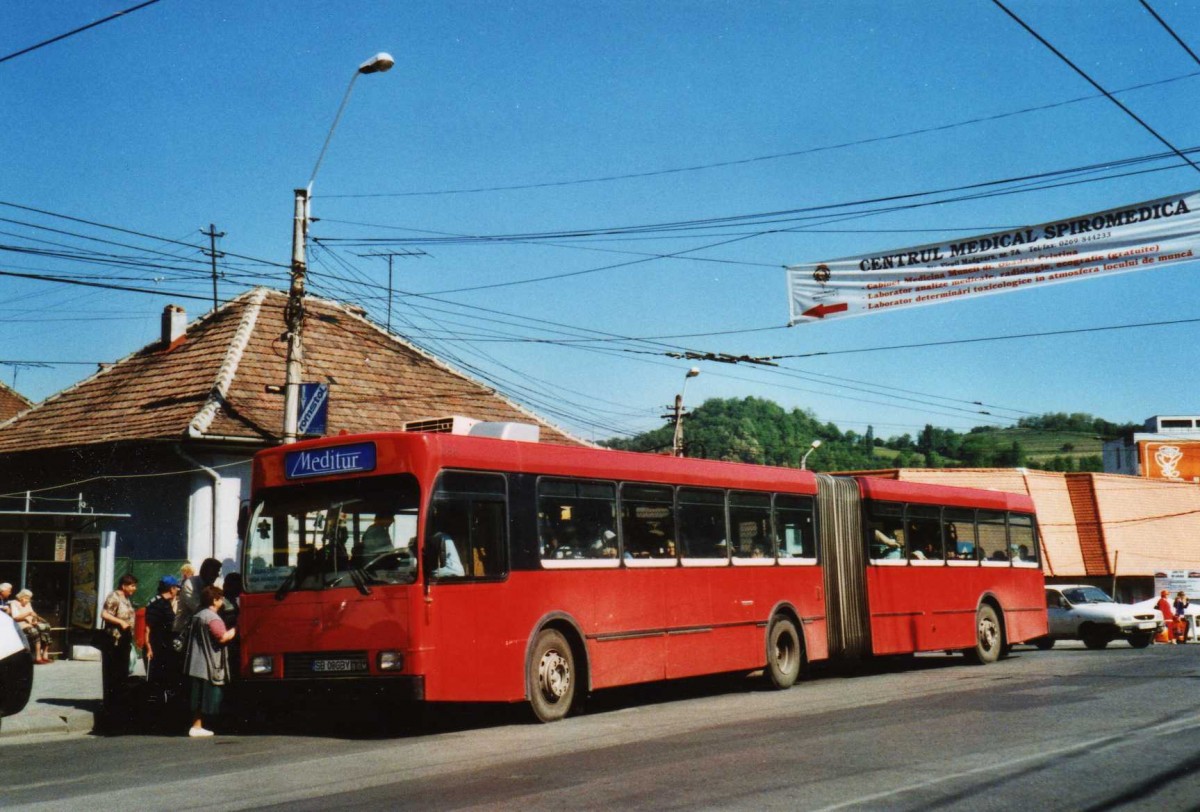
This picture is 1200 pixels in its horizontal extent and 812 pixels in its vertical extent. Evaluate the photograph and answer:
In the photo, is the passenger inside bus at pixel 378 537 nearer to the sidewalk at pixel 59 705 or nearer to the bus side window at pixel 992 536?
the sidewalk at pixel 59 705

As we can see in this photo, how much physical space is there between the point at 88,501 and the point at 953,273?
1843cm

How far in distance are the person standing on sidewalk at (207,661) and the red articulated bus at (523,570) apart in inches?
15.6

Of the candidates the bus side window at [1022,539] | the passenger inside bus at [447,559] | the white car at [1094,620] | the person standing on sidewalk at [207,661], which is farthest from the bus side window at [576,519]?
the white car at [1094,620]

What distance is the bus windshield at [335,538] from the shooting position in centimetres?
1167

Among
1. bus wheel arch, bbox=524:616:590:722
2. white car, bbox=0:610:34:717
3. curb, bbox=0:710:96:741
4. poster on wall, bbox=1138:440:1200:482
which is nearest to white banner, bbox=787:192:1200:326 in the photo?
bus wheel arch, bbox=524:616:590:722

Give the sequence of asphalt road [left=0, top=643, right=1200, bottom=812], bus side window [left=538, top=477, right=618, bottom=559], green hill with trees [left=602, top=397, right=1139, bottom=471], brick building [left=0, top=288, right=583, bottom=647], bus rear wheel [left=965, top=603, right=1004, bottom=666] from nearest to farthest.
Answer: asphalt road [left=0, top=643, right=1200, bottom=812]
bus side window [left=538, top=477, right=618, bottom=559]
bus rear wheel [left=965, top=603, right=1004, bottom=666]
brick building [left=0, top=288, right=583, bottom=647]
green hill with trees [left=602, top=397, right=1139, bottom=471]

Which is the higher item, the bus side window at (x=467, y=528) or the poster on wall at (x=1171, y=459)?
the poster on wall at (x=1171, y=459)

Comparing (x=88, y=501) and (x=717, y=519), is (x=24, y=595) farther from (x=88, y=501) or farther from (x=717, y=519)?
(x=717, y=519)

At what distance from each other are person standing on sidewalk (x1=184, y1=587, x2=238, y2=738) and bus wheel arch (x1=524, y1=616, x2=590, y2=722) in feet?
10.2

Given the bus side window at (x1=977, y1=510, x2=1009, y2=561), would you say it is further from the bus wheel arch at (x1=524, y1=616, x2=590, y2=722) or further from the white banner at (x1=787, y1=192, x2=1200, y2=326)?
the bus wheel arch at (x1=524, y1=616, x2=590, y2=722)

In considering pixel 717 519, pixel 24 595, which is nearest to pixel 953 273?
pixel 717 519

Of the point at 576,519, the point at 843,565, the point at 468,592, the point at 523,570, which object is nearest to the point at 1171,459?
the point at 843,565

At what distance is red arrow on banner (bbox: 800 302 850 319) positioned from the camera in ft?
51.9

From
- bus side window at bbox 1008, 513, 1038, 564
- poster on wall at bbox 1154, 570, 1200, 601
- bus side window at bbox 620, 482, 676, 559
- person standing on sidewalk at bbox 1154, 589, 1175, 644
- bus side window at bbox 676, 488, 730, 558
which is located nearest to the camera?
bus side window at bbox 620, 482, 676, 559
